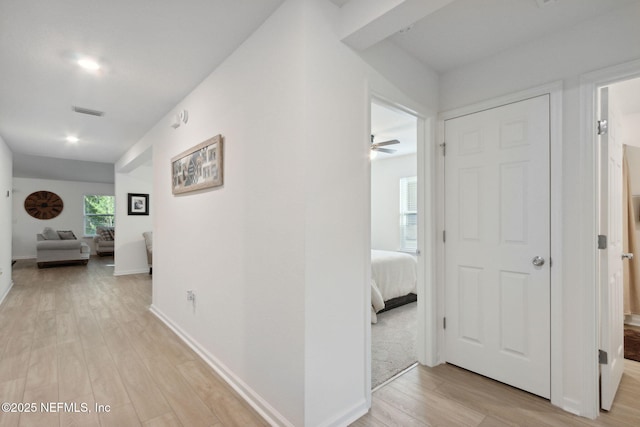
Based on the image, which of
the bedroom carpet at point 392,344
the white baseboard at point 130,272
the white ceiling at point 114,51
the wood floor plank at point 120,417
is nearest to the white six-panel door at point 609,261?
the bedroom carpet at point 392,344

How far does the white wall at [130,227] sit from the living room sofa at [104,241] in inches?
134

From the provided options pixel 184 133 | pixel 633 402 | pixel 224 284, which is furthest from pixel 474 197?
pixel 184 133

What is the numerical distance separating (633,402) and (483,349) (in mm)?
856


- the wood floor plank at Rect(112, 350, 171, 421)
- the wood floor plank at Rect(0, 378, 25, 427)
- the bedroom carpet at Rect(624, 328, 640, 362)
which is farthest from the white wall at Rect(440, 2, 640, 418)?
the wood floor plank at Rect(0, 378, 25, 427)

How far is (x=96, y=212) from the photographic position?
31.9 ft

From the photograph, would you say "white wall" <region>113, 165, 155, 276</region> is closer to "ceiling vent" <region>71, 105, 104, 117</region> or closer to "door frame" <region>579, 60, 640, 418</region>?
"ceiling vent" <region>71, 105, 104, 117</region>

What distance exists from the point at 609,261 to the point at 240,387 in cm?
248

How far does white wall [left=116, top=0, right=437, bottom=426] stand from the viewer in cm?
161

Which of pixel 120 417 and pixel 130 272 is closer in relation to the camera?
pixel 120 417

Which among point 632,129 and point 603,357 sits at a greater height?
point 632,129

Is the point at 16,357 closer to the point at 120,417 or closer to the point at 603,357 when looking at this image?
the point at 120,417

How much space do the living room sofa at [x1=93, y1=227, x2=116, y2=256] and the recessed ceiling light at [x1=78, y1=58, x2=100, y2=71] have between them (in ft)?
27.2

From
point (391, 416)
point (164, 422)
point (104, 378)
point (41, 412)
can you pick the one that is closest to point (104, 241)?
point (104, 378)

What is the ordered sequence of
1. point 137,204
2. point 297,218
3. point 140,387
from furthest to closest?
1. point 137,204
2. point 140,387
3. point 297,218
